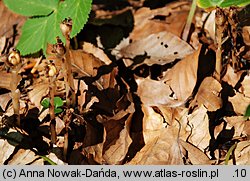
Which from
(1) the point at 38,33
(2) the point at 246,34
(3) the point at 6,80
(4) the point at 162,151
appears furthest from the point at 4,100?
(2) the point at 246,34

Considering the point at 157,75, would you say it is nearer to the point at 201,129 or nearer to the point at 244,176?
the point at 201,129

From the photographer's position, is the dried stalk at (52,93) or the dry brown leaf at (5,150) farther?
the dry brown leaf at (5,150)

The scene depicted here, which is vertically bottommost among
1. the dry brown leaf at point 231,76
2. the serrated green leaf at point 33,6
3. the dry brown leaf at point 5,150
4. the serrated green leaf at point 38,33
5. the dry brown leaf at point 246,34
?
the dry brown leaf at point 5,150

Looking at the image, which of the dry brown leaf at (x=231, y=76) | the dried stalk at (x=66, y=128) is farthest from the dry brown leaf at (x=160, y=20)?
the dried stalk at (x=66, y=128)

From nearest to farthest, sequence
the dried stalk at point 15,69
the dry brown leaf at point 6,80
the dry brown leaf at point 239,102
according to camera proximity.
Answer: the dried stalk at point 15,69 → the dry brown leaf at point 239,102 → the dry brown leaf at point 6,80

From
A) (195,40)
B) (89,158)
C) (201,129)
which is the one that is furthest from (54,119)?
(195,40)

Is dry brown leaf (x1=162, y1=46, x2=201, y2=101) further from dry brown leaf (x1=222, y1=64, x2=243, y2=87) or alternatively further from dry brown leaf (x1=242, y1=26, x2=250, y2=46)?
dry brown leaf (x1=242, y1=26, x2=250, y2=46)

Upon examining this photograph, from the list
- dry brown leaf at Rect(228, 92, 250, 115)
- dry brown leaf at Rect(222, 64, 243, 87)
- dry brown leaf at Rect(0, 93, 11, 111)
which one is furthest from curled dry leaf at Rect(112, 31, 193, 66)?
dry brown leaf at Rect(0, 93, 11, 111)

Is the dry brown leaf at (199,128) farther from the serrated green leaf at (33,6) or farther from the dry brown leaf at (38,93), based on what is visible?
the serrated green leaf at (33,6)
